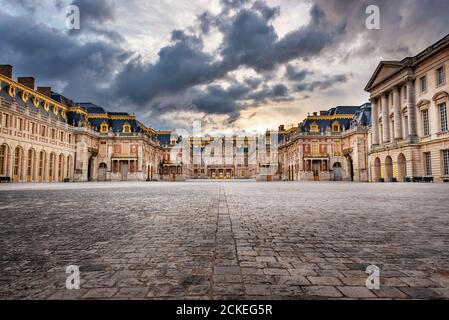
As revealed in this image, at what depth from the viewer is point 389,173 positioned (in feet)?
114

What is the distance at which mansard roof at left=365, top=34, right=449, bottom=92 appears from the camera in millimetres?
26947

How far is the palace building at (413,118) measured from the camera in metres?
27.3

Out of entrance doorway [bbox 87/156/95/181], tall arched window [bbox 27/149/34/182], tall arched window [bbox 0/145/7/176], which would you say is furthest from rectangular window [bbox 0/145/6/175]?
entrance doorway [bbox 87/156/95/181]

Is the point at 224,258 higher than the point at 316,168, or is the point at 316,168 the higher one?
the point at 316,168

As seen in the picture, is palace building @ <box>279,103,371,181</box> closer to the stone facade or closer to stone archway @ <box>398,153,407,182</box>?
stone archway @ <box>398,153,407,182</box>

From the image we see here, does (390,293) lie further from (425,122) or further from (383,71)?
(383,71)

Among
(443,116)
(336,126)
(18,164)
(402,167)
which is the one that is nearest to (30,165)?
(18,164)

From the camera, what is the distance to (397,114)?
3347cm

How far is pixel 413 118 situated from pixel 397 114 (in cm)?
251

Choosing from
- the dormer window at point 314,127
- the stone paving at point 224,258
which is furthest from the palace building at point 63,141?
the stone paving at point 224,258

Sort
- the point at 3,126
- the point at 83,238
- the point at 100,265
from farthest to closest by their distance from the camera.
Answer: the point at 3,126 → the point at 83,238 → the point at 100,265
